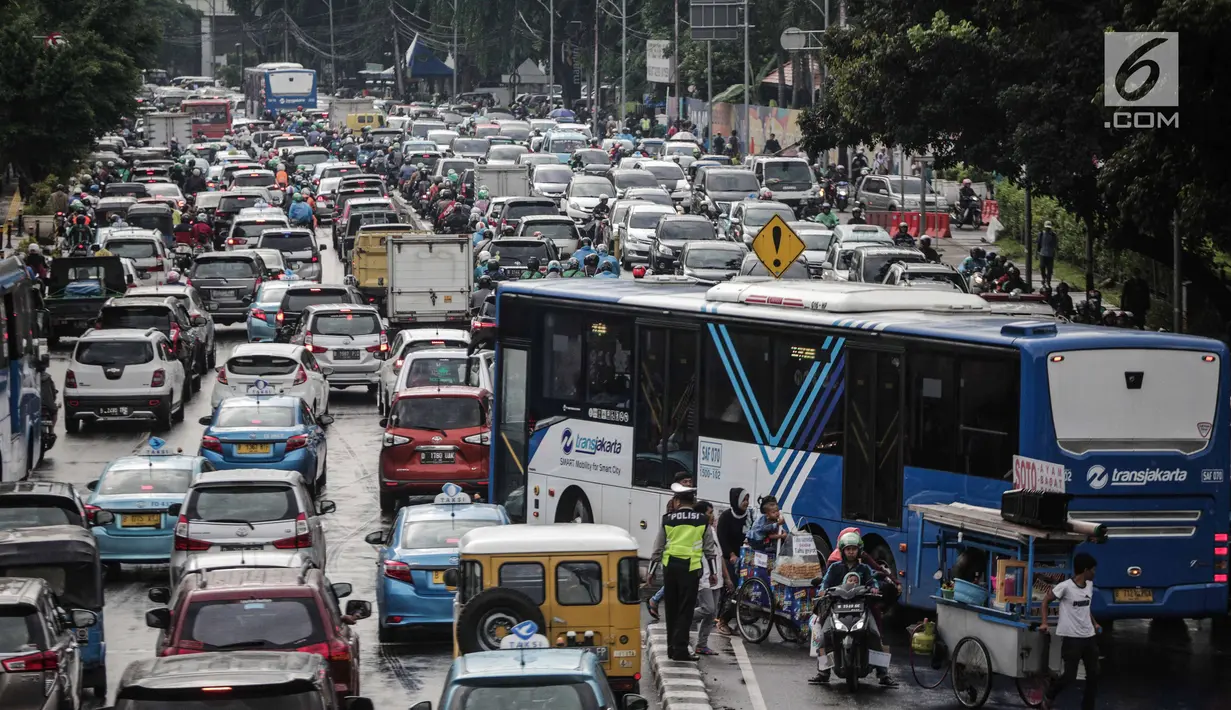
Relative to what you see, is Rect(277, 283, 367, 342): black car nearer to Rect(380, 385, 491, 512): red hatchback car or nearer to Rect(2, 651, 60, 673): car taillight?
Rect(380, 385, 491, 512): red hatchback car

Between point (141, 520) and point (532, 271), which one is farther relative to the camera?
point (532, 271)

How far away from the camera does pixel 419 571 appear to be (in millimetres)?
18781

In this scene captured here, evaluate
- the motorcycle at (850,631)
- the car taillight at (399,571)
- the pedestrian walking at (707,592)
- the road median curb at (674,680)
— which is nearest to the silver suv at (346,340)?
the car taillight at (399,571)

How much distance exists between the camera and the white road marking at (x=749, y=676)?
16422 mm

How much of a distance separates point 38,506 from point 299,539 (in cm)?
243

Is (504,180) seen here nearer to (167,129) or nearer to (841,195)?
(841,195)

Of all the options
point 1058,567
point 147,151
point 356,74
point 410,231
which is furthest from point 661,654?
point 356,74

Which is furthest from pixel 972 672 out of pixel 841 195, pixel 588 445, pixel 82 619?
pixel 841 195

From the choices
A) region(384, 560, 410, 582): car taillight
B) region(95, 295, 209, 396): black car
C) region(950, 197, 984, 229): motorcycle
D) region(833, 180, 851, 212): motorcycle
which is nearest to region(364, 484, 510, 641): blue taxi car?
region(384, 560, 410, 582): car taillight

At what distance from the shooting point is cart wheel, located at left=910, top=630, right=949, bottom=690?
1677cm

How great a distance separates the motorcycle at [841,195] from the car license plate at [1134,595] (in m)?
51.4

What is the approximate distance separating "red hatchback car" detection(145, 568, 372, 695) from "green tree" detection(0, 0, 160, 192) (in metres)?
Result: 44.8

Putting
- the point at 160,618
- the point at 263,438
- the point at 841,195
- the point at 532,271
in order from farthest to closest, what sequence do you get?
the point at 841,195
the point at 532,271
the point at 263,438
the point at 160,618

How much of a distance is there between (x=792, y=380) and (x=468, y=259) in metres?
22.1
